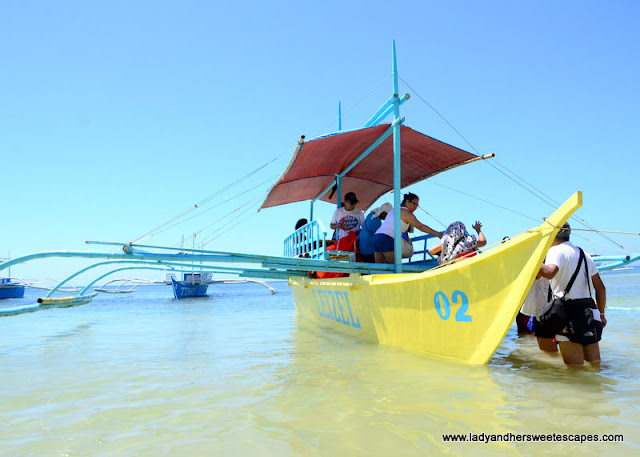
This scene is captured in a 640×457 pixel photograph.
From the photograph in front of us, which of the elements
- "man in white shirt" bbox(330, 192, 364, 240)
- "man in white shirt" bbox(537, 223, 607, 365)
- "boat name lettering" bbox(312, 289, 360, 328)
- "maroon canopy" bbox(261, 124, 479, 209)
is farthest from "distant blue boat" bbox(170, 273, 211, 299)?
"man in white shirt" bbox(537, 223, 607, 365)

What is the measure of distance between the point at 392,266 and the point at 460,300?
2.02m

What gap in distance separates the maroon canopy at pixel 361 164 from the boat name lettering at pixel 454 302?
2.97 m

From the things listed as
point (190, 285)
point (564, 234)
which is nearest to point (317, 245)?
point (564, 234)

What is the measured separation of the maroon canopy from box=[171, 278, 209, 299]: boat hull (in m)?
27.8

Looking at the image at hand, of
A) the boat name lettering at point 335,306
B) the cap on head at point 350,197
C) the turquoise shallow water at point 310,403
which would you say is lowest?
the turquoise shallow water at point 310,403

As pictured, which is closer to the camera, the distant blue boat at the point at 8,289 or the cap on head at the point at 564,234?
the cap on head at the point at 564,234

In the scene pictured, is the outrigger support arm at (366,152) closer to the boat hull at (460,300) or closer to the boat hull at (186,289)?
the boat hull at (460,300)

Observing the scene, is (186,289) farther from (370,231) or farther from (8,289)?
(370,231)

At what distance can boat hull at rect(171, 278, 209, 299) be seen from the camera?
35000 mm

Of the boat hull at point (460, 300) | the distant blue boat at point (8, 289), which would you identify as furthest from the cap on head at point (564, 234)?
the distant blue boat at point (8, 289)

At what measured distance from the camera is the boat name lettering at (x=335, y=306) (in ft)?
21.9

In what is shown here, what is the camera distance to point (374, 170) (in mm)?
8875

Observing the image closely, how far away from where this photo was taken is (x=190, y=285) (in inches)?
1411

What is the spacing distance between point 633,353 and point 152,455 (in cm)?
527
